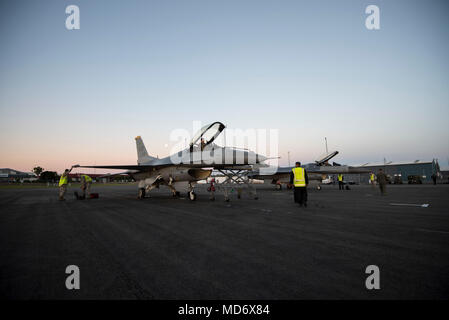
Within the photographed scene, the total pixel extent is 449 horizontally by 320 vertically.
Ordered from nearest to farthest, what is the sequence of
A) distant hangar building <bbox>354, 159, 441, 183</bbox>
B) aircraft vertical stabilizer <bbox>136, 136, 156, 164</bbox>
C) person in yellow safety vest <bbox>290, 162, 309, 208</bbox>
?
person in yellow safety vest <bbox>290, 162, 309, 208</bbox> → aircraft vertical stabilizer <bbox>136, 136, 156, 164</bbox> → distant hangar building <bbox>354, 159, 441, 183</bbox>

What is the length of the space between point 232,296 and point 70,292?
1642mm

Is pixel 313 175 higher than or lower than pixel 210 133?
lower

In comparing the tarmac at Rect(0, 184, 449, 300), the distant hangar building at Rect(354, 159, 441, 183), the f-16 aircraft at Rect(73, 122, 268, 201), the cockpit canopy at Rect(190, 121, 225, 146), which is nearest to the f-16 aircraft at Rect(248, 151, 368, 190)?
the f-16 aircraft at Rect(73, 122, 268, 201)

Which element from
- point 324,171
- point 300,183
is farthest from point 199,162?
point 324,171

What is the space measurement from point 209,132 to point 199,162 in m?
1.52

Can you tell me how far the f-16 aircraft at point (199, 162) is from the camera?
985 cm

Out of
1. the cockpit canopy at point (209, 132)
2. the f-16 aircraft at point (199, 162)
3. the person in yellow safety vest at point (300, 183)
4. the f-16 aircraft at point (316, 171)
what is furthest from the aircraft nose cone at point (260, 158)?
the f-16 aircraft at point (316, 171)

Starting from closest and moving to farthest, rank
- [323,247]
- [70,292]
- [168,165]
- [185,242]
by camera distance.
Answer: [70,292] → [323,247] → [185,242] → [168,165]

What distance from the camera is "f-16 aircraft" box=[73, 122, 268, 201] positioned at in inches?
388

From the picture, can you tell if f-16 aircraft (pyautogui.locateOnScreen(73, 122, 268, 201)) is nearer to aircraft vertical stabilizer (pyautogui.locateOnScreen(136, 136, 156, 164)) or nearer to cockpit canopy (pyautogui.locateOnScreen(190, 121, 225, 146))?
cockpit canopy (pyautogui.locateOnScreen(190, 121, 225, 146))

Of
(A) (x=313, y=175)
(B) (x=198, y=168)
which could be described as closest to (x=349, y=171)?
(A) (x=313, y=175)

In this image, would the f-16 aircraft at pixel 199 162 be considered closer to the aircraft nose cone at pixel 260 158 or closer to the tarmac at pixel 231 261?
the aircraft nose cone at pixel 260 158

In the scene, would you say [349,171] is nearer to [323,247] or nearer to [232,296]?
[323,247]
